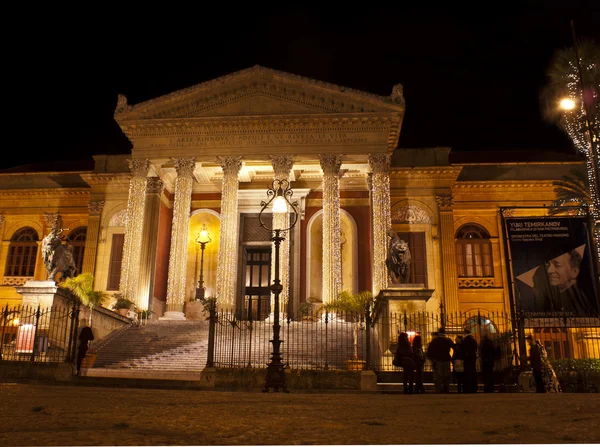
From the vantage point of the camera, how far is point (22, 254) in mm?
32875

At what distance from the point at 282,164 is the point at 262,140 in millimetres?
1513

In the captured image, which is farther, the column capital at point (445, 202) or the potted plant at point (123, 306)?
the column capital at point (445, 202)

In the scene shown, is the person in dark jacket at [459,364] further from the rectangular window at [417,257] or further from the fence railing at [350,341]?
the rectangular window at [417,257]

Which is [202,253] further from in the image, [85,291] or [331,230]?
[85,291]

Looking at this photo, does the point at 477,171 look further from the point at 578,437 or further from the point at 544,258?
the point at 578,437

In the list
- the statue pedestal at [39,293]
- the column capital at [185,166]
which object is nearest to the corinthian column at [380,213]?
the column capital at [185,166]

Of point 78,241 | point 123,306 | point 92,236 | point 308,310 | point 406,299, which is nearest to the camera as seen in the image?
point 406,299

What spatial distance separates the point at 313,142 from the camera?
2648 cm

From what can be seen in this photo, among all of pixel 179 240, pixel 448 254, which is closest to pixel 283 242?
pixel 179 240

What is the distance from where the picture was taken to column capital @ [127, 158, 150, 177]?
88.2ft

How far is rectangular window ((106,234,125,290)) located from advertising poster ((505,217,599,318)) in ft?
61.4

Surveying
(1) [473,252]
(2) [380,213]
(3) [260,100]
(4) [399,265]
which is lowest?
(4) [399,265]

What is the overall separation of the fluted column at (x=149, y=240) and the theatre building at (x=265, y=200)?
6cm

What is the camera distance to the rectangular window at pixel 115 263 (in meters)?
29.3
